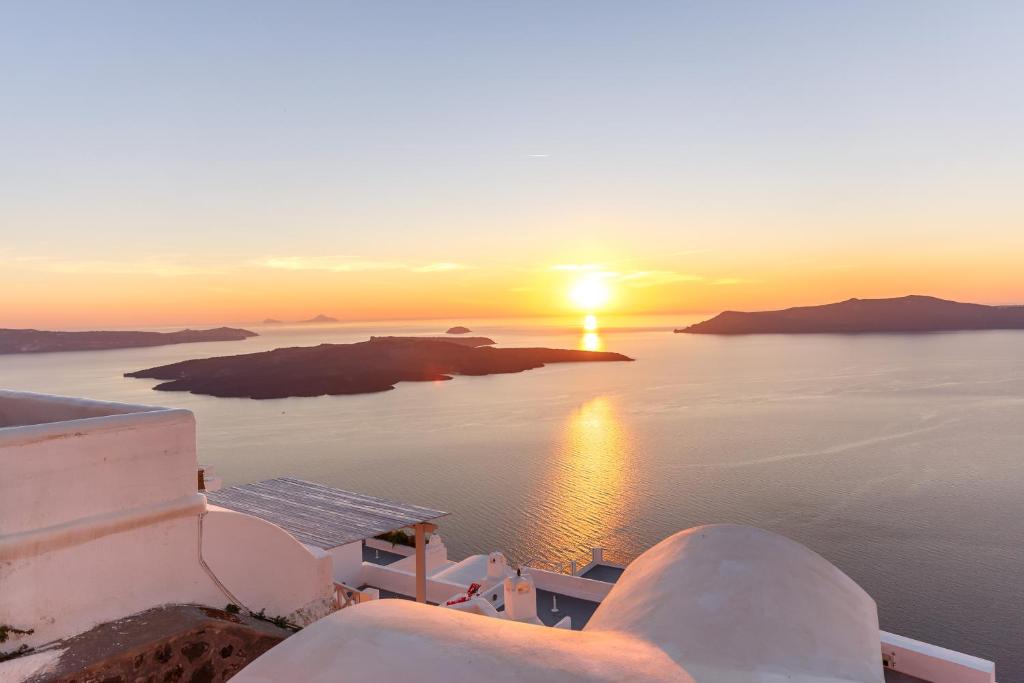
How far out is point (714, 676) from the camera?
4.85 m

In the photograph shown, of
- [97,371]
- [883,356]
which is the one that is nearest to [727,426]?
[883,356]

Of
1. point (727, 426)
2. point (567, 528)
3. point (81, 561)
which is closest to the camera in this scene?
point (81, 561)

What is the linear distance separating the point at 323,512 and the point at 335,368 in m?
97.5

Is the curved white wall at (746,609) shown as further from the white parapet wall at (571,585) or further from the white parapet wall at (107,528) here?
the white parapet wall at (571,585)

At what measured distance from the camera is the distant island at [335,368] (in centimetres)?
9194

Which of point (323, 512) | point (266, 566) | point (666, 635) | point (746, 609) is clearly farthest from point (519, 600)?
point (666, 635)

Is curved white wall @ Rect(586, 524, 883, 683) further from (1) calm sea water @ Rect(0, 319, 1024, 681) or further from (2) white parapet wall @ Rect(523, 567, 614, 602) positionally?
(1) calm sea water @ Rect(0, 319, 1024, 681)

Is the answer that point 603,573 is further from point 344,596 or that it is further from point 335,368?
point 335,368

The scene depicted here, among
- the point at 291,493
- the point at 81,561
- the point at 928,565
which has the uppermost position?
the point at 81,561

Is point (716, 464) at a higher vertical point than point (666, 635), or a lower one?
Answer: lower

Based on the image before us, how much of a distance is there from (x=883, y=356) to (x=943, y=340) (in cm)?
5543

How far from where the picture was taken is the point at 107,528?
5477 millimetres

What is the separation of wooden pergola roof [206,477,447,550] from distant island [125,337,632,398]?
3140 inches

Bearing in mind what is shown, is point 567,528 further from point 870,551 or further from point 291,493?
point 291,493
